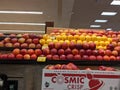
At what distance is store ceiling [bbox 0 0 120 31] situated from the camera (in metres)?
11.4

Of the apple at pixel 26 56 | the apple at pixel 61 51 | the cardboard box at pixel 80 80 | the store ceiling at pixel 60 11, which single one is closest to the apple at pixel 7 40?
the apple at pixel 26 56

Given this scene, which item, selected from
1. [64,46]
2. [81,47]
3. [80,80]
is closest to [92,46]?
[81,47]

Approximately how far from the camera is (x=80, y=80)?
2361 millimetres

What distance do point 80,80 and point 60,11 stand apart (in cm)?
1042

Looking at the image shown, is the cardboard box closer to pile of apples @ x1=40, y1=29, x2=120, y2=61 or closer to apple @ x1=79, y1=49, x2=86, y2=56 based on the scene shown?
pile of apples @ x1=40, y1=29, x2=120, y2=61

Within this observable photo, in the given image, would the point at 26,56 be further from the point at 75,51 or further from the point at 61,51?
the point at 75,51

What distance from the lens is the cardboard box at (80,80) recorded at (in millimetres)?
2352

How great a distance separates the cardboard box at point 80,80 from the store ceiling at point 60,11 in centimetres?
817

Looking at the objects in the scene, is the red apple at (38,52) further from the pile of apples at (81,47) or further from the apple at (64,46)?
the apple at (64,46)

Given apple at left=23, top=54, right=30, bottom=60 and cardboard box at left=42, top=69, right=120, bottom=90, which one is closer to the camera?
cardboard box at left=42, top=69, right=120, bottom=90

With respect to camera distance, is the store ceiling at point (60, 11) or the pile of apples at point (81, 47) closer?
the pile of apples at point (81, 47)

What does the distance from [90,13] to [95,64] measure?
1004 centimetres

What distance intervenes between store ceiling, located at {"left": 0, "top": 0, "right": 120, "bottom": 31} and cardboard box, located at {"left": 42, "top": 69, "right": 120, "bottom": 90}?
26.8ft

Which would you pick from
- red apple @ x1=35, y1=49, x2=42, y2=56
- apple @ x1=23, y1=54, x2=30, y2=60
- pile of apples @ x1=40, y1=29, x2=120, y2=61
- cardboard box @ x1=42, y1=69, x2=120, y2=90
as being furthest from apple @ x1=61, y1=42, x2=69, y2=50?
cardboard box @ x1=42, y1=69, x2=120, y2=90
